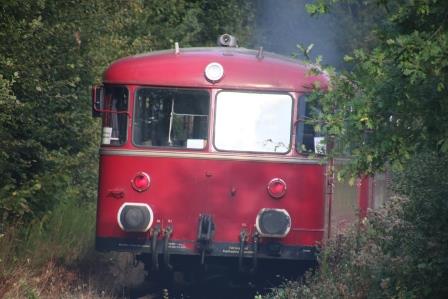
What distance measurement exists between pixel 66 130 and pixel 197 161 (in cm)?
235

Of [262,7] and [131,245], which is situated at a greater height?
[262,7]

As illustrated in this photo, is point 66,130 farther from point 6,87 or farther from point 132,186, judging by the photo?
point 6,87

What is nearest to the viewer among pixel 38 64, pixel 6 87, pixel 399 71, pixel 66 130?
pixel 399 71

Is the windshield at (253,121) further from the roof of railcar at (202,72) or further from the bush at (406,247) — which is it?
the bush at (406,247)

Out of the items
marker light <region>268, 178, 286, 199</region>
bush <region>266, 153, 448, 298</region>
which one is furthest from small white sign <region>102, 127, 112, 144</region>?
bush <region>266, 153, 448, 298</region>

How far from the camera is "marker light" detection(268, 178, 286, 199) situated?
10719mm

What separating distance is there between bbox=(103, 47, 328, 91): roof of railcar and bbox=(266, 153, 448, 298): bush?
2099mm

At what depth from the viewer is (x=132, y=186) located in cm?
1081

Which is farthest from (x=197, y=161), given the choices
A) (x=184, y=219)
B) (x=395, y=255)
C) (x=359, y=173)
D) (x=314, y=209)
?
(x=359, y=173)

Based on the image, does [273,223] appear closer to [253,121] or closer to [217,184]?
[217,184]

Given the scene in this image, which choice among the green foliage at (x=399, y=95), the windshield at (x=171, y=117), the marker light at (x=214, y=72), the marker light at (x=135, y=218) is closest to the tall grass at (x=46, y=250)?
the marker light at (x=135, y=218)

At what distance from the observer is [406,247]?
25.8 ft

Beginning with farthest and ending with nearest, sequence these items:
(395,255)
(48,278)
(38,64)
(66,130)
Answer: (66,130) < (48,278) < (38,64) < (395,255)

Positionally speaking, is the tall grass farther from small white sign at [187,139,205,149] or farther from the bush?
the bush
